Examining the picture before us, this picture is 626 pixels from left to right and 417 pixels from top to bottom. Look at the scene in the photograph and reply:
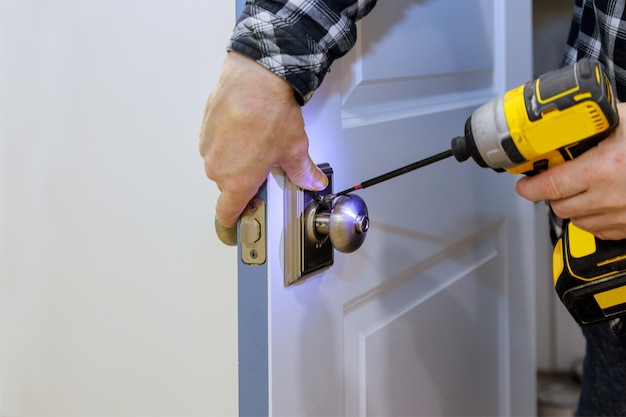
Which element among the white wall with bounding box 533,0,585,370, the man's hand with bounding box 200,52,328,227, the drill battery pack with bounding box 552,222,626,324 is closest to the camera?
the man's hand with bounding box 200,52,328,227

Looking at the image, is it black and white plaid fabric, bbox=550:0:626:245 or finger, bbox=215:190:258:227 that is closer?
finger, bbox=215:190:258:227

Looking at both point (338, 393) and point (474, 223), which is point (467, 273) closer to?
point (474, 223)

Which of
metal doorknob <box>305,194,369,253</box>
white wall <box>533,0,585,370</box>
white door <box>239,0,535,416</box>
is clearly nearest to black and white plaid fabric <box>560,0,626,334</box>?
white door <box>239,0,535,416</box>

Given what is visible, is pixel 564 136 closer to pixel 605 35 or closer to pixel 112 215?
pixel 605 35

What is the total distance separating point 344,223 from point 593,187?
0.79 feet

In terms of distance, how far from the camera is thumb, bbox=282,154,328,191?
0.64 m

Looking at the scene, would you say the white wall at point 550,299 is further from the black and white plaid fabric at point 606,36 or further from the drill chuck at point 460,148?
the drill chuck at point 460,148

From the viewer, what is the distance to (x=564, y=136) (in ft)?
2.11

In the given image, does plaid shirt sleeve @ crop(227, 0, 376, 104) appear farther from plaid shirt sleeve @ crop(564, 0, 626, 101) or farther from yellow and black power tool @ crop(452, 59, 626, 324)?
plaid shirt sleeve @ crop(564, 0, 626, 101)

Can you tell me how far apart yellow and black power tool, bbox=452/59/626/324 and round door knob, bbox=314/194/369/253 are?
4.6 inches

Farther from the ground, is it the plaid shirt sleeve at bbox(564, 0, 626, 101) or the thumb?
the plaid shirt sleeve at bbox(564, 0, 626, 101)

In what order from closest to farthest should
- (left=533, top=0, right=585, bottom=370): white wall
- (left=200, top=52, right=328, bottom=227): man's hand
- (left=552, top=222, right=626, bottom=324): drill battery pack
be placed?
(left=200, top=52, right=328, bottom=227): man's hand → (left=552, top=222, right=626, bottom=324): drill battery pack → (left=533, top=0, right=585, bottom=370): white wall

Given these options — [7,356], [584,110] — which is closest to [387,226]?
[584,110]

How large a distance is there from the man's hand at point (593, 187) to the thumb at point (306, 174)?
21 centimetres
